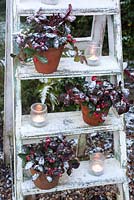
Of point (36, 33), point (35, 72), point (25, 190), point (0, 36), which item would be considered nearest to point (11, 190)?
point (25, 190)

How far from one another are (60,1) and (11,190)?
3.80ft

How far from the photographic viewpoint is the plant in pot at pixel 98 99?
6.48 feet

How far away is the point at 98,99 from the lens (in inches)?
78.2

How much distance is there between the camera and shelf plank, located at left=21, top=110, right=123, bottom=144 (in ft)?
6.55

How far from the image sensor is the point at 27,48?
1866 mm

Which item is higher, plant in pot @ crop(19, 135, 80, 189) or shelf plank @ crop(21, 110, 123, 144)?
shelf plank @ crop(21, 110, 123, 144)

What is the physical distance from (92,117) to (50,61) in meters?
0.33

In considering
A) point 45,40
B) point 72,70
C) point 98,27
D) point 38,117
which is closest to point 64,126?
point 38,117

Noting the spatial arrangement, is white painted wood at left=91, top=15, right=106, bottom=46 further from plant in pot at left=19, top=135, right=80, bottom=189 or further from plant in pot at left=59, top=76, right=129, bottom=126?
plant in pot at left=19, top=135, right=80, bottom=189

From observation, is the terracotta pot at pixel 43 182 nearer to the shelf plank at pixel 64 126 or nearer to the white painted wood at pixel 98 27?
the shelf plank at pixel 64 126

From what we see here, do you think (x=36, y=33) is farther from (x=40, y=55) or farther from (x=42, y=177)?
(x=42, y=177)

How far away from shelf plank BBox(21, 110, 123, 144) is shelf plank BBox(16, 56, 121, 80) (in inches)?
9.5

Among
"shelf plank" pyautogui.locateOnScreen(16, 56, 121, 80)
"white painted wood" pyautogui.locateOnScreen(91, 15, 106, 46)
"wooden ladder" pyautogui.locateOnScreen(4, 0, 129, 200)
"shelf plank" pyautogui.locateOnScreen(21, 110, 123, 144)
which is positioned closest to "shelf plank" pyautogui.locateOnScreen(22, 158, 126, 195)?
"wooden ladder" pyautogui.locateOnScreen(4, 0, 129, 200)

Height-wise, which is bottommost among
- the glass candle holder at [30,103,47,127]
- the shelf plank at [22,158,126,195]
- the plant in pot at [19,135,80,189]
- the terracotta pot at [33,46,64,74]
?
the shelf plank at [22,158,126,195]
